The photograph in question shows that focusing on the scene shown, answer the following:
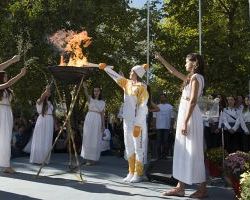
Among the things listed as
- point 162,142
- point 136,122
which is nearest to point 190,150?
point 136,122

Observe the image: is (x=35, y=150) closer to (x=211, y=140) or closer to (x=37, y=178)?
(x=37, y=178)

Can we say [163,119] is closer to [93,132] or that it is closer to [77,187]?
[93,132]

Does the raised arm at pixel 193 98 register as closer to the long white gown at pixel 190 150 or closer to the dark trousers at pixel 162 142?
the long white gown at pixel 190 150

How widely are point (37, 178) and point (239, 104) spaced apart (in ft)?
18.6

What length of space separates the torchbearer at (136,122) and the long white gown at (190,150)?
1.64 meters

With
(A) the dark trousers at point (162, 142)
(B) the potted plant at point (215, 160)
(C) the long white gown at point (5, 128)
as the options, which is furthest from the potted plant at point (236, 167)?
(A) the dark trousers at point (162, 142)

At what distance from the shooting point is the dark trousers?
1489 centimetres

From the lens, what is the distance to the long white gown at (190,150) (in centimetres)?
782

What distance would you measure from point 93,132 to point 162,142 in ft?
9.36

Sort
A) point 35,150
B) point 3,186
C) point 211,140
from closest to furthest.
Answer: point 3,186
point 35,150
point 211,140

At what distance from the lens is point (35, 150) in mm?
12711

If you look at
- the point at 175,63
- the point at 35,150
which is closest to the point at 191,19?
the point at 175,63

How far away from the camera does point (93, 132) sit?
13047mm

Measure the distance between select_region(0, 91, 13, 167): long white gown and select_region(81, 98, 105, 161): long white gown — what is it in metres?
2.90
